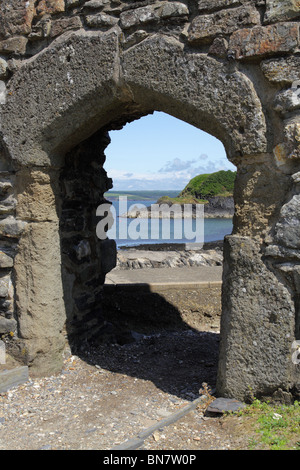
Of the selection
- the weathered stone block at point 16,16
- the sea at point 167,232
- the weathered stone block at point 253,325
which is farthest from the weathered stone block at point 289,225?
the sea at point 167,232

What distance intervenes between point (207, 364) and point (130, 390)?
854mm

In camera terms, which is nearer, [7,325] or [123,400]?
[123,400]

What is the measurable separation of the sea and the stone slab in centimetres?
915

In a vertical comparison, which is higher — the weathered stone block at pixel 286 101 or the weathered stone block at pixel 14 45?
the weathered stone block at pixel 14 45

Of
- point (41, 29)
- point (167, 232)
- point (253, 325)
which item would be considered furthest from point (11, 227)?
point (167, 232)

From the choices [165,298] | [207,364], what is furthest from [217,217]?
[207,364]

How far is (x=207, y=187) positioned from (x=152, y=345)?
25.7 metres

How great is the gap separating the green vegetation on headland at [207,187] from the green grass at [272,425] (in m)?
26.1

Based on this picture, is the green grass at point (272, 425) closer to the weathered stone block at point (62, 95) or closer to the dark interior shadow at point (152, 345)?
the dark interior shadow at point (152, 345)

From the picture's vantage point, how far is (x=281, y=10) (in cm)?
276

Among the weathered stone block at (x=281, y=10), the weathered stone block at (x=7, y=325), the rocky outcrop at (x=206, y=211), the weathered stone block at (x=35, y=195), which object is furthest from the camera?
the rocky outcrop at (x=206, y=211)

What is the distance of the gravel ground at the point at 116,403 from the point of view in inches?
111

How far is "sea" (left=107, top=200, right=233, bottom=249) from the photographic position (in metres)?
16.8

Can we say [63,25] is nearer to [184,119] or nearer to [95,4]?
[95,4]
